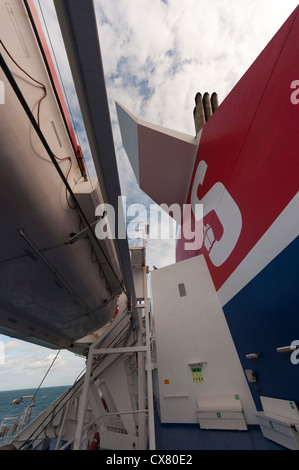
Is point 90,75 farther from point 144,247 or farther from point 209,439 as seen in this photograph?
point 209,439

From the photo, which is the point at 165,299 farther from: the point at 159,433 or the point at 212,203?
the point at 212,203

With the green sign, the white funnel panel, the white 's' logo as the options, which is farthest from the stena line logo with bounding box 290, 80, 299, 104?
the green sign

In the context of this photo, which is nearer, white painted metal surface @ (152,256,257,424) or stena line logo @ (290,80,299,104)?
stena line logo @ (290,80,299,104)

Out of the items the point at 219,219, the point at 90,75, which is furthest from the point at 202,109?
the point at 90,75

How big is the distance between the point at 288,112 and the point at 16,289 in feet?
15.5

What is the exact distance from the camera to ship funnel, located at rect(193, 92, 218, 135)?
8.66 m

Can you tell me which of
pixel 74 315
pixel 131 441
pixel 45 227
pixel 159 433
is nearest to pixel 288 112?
pixel 45 227

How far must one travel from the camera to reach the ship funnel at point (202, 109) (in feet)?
28.4

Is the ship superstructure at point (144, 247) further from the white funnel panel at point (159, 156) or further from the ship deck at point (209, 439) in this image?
the ship deck at point (209, 439)

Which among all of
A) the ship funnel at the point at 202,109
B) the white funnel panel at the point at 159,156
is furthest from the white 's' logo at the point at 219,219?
the ship funnel at the point at 202,109

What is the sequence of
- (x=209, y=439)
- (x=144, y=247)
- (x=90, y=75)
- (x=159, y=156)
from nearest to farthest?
(x=90, y=75) → (x=209, y=439) → (x=144, y=247) → (x=159, y=156)

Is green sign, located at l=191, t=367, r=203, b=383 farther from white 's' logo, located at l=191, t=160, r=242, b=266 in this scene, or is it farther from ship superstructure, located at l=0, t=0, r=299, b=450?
white 's' logo, located at l=191, t=160, r=242, b=266

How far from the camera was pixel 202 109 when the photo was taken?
8.76 m

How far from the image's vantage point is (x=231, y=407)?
5.59 m
